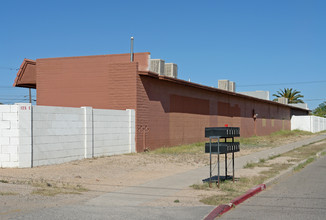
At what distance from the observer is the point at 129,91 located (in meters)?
21.4

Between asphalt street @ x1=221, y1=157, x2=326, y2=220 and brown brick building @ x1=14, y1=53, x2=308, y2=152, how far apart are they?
10.5 metres

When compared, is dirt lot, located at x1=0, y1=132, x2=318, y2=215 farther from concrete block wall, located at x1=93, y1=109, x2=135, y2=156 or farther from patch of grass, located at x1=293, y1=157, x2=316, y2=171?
patch of grass, located at x1=293, y1=157, x2=316, y2=171

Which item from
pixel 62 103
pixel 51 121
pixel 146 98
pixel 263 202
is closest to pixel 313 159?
pixel 146 98

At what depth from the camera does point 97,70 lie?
74.4 feet

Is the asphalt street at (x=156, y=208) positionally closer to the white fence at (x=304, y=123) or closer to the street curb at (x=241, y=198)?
the street curb at (x=241, y=198)

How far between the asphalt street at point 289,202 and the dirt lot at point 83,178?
1301 millimetres

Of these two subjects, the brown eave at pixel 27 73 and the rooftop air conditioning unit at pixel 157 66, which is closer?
the rooftop air conditioning unit at pixel 157 66

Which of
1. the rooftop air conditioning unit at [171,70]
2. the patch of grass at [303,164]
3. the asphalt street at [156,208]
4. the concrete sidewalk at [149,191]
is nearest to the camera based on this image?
the asphalt street at [156,208]

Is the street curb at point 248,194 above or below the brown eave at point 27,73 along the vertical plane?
below

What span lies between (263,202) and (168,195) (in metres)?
2.32

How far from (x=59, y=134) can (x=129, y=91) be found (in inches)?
242

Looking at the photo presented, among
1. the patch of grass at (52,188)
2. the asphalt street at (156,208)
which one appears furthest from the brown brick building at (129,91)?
the patch of grass at (52,188)

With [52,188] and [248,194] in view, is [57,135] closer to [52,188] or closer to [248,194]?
[52,188]

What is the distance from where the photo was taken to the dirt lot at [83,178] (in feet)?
29.4
